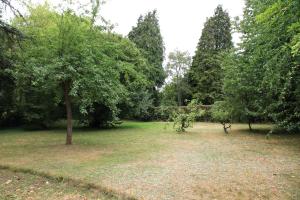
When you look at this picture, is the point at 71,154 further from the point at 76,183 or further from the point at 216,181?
the point at 216,181

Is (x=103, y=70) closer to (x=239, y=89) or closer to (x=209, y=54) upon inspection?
(x=239, y=89)

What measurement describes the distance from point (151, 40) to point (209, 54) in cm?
712

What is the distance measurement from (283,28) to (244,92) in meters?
10.4

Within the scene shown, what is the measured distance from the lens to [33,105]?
648 inches

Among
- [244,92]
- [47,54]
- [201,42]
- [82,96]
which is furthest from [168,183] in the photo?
[201,42]

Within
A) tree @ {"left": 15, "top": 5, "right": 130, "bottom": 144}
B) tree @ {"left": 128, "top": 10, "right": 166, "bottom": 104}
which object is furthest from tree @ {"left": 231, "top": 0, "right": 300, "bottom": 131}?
tree @ {"left": 128, "top": 10, "right": 166, "bottom": 104}

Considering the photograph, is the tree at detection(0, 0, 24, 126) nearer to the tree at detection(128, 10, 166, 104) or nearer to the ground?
the ground

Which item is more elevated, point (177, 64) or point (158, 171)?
point (177, 64)

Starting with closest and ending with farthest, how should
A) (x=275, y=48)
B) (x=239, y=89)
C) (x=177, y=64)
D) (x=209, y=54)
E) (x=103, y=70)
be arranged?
(x=275, y=48), (x=103, y=70), (x=239, y=89), (x=209, y=54), (x=177, y=64)

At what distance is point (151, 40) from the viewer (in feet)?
103

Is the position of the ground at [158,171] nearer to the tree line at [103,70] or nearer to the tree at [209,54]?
the tree line at [103,70]

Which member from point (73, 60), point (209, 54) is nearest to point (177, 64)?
point (209, 54)

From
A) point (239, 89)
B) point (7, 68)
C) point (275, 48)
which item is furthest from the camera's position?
point (239, 89)

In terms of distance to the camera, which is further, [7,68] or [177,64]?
[177,64]
